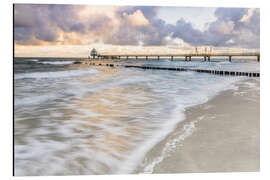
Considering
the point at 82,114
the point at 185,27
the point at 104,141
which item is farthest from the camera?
the point at 185,27

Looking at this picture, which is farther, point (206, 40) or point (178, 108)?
point (206, 40)

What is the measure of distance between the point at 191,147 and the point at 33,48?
4831 millimetres

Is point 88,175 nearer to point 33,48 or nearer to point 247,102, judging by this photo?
point 247,102

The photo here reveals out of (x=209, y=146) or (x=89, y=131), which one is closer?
(x=209, y=146)

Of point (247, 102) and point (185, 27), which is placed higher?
point (185, 27)

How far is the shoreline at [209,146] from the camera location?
90.4 inches

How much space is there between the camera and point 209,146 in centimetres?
260

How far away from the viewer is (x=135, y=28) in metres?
5.78

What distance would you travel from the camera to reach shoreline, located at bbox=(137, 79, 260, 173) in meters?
2.30

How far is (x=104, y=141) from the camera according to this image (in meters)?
2.81
